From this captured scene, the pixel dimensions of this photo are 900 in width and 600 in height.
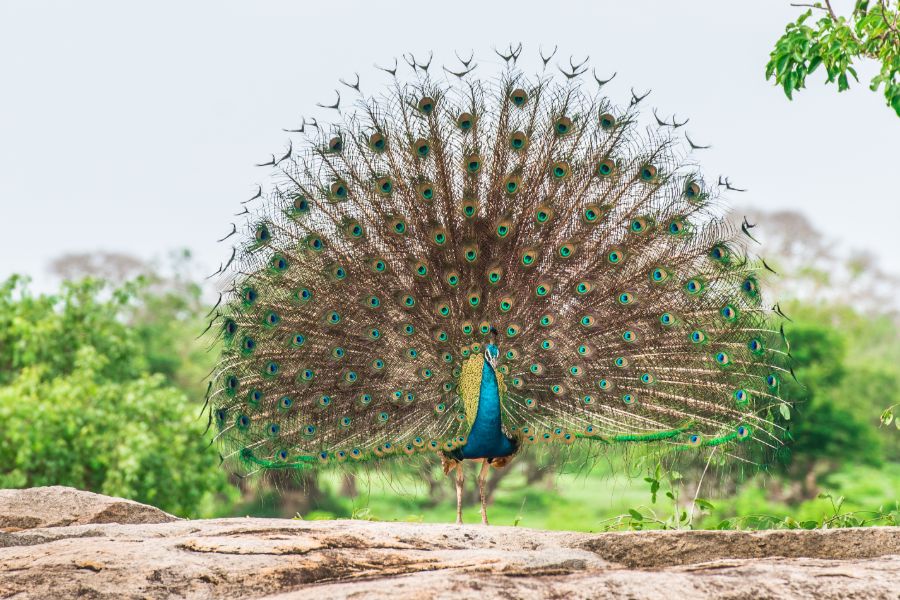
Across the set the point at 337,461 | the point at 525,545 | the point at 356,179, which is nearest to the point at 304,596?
the point at 525,545

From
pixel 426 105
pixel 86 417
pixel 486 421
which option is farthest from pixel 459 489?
pixel 86 417

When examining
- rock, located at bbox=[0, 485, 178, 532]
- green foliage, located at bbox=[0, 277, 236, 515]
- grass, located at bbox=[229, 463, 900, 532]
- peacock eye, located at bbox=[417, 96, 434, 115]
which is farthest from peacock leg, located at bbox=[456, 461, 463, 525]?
grass, located at bbox=[229, 463, 900, 532]

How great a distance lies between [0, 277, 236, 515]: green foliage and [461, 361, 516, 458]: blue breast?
6493mm

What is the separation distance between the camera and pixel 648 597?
167 inches

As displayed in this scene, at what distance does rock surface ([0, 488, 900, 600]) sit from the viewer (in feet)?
14.3

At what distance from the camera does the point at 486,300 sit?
28.4ft

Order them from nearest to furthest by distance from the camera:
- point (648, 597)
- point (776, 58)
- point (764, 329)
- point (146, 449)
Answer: point (648, 597)
point (776, 58)
point (764, 329)
point (146, 449)

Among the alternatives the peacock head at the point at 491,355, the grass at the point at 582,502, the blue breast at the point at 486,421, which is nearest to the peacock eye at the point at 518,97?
the peacock head at the point at 491,355

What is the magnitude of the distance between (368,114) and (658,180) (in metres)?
2.44

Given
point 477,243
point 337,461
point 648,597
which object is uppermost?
point 477,243

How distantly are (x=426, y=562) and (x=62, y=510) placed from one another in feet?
10.3

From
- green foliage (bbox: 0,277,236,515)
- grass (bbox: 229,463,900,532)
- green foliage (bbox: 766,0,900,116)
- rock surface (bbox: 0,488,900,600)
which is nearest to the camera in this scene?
rock surface (bbox: 0,488,900,600)

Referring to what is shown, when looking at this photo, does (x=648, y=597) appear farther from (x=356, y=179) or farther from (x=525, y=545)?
(x=356, y=179)

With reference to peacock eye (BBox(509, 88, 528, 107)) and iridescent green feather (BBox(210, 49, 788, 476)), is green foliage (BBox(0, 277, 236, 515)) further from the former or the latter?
peacock eye (BBox(509, 88, 528, 107))
